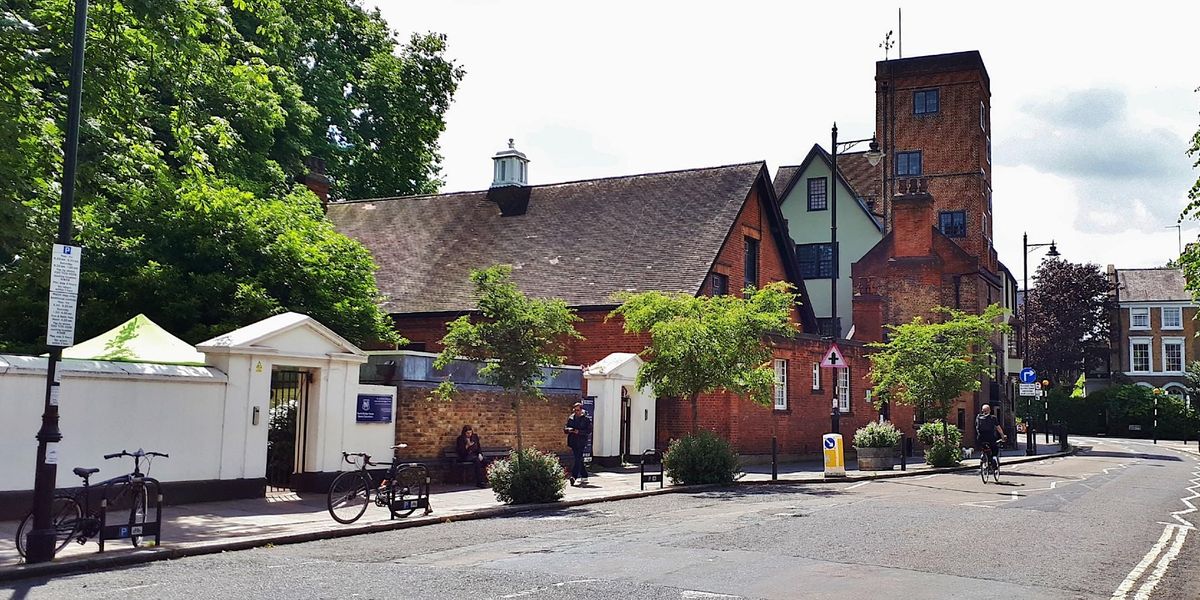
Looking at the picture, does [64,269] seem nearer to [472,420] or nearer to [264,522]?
[264,522]

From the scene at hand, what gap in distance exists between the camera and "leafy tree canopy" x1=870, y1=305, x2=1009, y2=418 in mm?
30391

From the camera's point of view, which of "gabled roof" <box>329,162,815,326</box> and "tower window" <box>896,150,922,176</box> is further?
"tower window" <box>896,150,922,176</box>

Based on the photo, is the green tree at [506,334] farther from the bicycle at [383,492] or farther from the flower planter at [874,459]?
the flower planter at [874,459]

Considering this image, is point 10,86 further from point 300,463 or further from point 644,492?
point 644,492

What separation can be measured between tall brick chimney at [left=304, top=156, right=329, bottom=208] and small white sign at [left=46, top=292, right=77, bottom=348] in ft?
70.2

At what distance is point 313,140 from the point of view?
113 feet

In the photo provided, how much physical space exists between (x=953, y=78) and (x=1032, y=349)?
29731 millimetres

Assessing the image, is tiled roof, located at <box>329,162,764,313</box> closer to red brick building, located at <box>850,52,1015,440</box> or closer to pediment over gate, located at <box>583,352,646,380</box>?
pediment over gate, located at <box>583,352,646,380</box>

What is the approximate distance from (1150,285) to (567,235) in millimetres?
66770

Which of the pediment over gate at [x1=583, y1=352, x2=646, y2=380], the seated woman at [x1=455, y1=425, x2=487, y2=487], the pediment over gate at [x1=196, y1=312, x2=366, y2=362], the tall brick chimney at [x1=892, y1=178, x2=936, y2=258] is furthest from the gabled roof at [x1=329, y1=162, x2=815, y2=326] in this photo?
the pediment over gate at [x1=196, y1=312, x2=366, y2=362]

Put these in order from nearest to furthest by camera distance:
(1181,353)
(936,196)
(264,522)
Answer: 1. (264,522)
2. (936,196)
3. (1181,353)

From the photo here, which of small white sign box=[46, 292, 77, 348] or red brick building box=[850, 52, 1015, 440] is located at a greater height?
red brick building box=[850, 52, 1015, 440]

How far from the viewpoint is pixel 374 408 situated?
19.1 metres

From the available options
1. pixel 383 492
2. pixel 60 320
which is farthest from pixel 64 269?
pixel 383 492
